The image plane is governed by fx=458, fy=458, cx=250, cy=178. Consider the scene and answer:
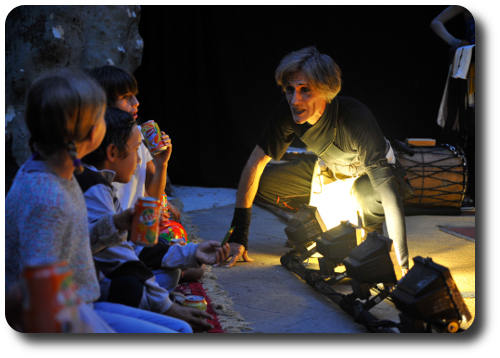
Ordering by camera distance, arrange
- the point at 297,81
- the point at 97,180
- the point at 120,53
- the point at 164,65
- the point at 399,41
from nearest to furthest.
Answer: the point at 97,180, the point at 297,81, the point at 120,53, the point at 399,41, the point at 164,65

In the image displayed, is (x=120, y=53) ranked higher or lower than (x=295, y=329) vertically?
higher

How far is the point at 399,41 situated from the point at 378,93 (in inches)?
19.3

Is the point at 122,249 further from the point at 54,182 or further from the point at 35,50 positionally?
the point at 35,50

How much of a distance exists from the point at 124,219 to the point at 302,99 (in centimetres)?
117

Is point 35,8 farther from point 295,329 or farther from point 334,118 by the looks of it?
point 295,329

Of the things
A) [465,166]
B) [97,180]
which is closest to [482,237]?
[97,180]

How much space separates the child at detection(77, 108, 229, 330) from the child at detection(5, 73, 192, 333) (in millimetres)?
181

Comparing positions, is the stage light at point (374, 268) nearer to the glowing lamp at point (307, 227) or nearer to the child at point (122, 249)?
the child at point (122, 249)

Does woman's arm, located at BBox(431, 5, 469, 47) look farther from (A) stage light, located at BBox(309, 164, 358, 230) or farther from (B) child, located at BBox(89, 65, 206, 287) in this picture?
(B) child, located at BBox(89, 65, 206, 287)

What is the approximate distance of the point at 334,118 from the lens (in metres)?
2.28

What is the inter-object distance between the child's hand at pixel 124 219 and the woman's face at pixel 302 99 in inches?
44.8

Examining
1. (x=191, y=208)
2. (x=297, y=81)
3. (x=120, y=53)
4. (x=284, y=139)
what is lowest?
(x=191, y=208)

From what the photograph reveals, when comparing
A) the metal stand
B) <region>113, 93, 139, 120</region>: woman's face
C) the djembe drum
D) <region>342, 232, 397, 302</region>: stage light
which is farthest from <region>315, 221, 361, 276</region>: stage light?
the djembe drum

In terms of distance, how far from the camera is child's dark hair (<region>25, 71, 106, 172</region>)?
109 centimetres
